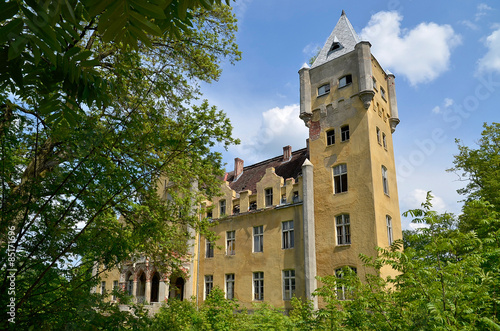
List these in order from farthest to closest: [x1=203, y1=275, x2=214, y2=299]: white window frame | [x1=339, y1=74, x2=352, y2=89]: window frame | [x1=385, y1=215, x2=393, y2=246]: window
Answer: [x1=203, y1=275, x2=214, y2=299]: white window frame, [x1=339, y1=74, x2=352, y2=89]: window frame, [x1=385, y1=215, x2=393, y2=246]: window

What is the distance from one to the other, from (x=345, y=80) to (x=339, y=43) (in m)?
3.79

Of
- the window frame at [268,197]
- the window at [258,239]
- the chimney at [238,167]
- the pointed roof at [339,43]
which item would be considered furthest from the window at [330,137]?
the chimney at [238,167]

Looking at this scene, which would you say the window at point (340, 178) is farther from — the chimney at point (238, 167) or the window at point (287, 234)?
the chimney at point (238, 167)

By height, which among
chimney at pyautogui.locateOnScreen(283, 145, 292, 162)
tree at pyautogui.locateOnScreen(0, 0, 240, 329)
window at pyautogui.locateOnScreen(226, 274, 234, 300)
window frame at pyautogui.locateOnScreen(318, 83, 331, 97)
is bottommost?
window at pyautogui.locateOnScreen(226, 274, 234, 300)

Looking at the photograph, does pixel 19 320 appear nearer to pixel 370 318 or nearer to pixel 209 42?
pixel 370 318

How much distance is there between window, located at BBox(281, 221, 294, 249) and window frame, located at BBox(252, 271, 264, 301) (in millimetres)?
2905

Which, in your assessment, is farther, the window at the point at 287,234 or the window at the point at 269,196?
the window at the point at 269,196

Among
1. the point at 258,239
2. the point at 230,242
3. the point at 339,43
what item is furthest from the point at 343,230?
the point at 339,43

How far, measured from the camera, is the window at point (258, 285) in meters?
26.6

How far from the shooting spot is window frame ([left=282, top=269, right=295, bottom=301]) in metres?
24.8

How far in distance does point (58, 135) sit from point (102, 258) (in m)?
1.82

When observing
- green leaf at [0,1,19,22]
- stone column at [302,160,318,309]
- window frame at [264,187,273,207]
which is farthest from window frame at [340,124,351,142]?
green leaf at [0,1,19,22]

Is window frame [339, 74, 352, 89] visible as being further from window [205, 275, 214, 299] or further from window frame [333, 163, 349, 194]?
window [205, 275, 214, 299]

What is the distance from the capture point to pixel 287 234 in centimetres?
2627
